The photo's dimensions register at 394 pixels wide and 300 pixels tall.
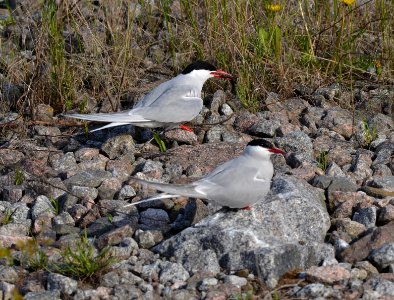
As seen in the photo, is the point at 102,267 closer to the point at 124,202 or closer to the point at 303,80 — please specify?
the point at 124,202

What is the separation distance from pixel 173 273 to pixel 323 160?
1.51m

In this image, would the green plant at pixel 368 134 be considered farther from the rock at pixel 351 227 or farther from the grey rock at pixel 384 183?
the rock at pixel 351 227

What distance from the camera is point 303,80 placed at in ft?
18.3

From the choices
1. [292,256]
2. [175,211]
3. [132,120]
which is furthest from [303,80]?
[292,256]

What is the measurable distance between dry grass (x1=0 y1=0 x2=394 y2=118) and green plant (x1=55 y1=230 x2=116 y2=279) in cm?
191

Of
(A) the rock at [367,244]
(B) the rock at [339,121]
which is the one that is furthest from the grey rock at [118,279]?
(B) the rock at [339,121]

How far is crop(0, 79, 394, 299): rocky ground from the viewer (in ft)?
11.4

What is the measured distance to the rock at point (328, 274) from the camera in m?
3.44

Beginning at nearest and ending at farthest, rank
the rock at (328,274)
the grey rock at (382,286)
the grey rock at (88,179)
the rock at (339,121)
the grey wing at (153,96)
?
the grey rock at (382,286), the rock at (328,274), the grey rock at (88,179), the grey wing at (153,96), the rock at (339,121)

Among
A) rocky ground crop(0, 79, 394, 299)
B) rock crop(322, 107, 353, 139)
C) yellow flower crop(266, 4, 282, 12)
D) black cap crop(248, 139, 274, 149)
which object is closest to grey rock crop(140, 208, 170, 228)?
rocky ground crop(0, 79, 394, 299)

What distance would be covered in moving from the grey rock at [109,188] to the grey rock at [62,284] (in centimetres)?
93

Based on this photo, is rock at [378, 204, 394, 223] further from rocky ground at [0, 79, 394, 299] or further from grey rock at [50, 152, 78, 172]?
grey rock at [50, 152, 78, 172]

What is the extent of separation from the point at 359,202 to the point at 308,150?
0.79 m

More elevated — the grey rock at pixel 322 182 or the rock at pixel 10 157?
the grey rock at pixel 322 182
